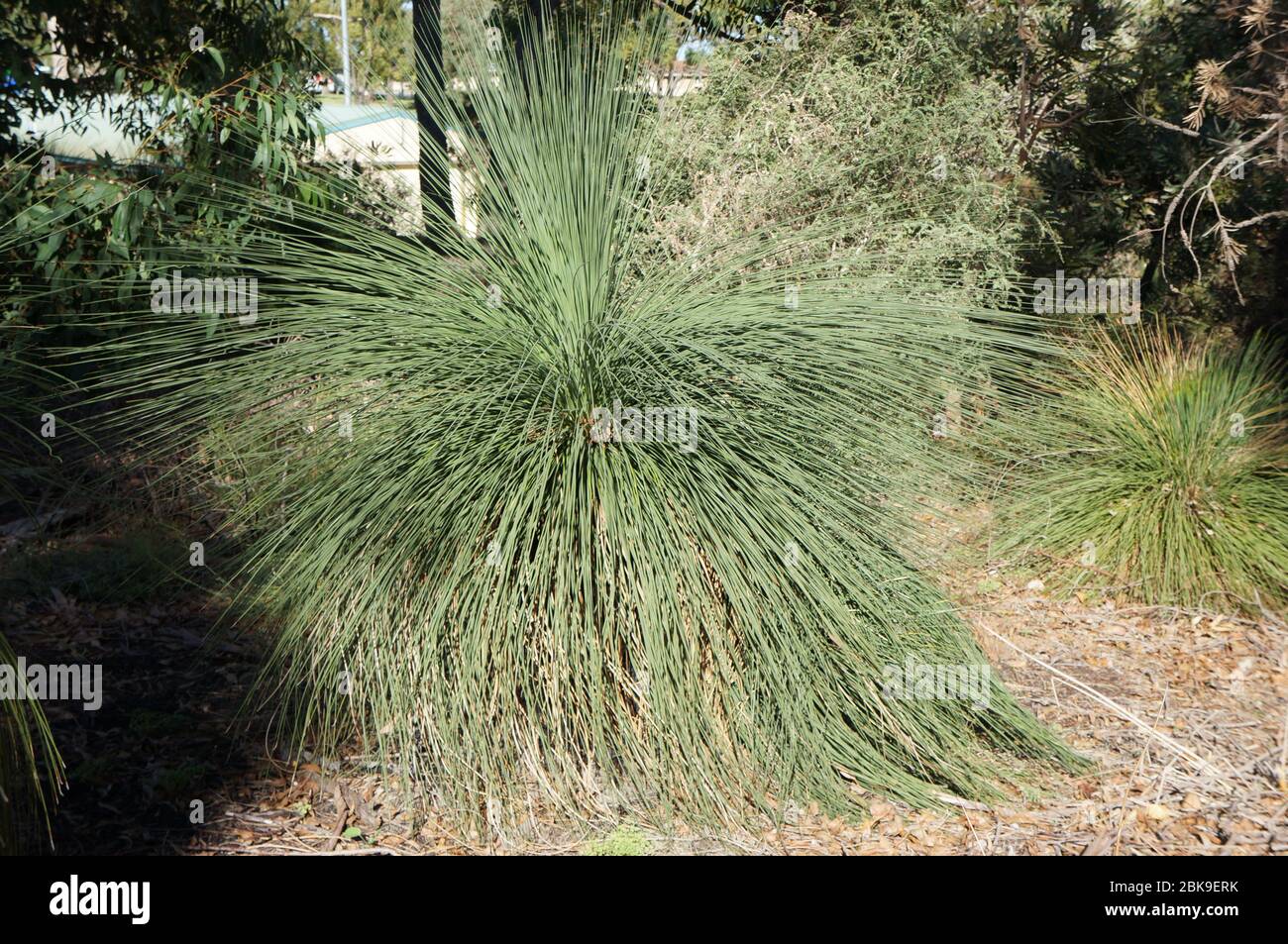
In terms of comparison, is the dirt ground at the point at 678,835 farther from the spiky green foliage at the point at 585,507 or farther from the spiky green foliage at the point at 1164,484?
the spiky green foliage at the point at 1164,484

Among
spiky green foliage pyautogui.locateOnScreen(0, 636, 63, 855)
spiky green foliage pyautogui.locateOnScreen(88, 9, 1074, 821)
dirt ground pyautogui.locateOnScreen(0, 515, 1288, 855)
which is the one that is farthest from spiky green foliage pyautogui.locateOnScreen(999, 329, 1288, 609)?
spiky green foliage pyautogui.locateOnScreen(0, 636, 63, 855)

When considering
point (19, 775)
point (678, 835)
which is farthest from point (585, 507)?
point (19, 775)

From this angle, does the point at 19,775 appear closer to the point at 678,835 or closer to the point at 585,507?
the point at 585,507

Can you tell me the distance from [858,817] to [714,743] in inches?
21.3

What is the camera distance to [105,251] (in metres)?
4.54

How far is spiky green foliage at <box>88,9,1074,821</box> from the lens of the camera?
309cm

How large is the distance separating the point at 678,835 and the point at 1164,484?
3471mm

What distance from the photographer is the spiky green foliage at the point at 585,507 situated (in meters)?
3.09

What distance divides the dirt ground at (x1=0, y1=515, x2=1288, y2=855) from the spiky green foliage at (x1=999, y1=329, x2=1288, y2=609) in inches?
19.2

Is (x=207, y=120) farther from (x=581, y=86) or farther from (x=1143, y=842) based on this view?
(x=1143, y=842)

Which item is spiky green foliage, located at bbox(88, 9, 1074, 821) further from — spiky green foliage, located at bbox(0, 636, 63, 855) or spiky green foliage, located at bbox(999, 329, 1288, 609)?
spiky green foliage, located at bbox(999, 329, 1288, 609)

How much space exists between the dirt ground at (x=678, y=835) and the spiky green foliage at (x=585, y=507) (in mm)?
143

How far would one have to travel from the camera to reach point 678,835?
10.3ft

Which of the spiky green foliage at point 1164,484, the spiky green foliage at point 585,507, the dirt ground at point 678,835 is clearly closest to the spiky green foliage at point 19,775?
the dirt ground at point 678,835
